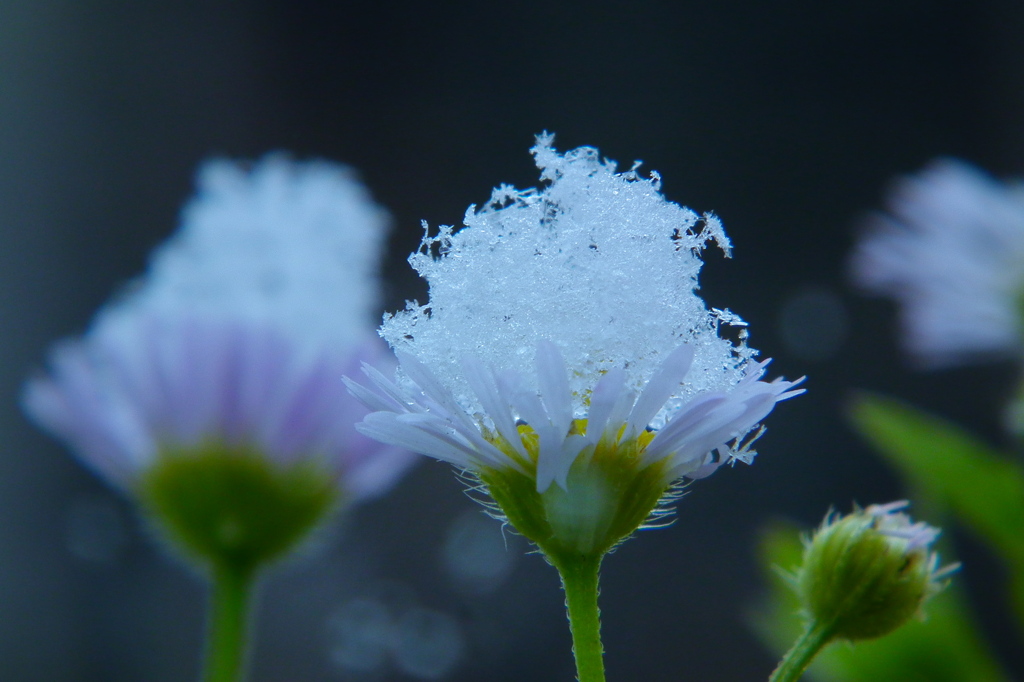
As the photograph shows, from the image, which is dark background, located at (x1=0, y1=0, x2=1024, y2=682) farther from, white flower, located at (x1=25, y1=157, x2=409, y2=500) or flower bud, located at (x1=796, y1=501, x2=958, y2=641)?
flower bud, located at (x1=796, y1=501, x2=958, y2=641)

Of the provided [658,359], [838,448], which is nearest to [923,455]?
[658,359]

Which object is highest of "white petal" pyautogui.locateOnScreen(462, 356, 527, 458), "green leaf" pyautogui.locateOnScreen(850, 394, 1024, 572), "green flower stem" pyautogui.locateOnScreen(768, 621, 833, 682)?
"green leaf" pyautogui.locateOnScreen(850, 394, 1024, 572)

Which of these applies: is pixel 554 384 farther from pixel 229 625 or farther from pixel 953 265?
pixel 953 265

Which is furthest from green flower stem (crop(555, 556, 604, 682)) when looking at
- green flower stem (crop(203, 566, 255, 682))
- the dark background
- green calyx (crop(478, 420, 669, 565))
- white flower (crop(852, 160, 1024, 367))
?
the dark background

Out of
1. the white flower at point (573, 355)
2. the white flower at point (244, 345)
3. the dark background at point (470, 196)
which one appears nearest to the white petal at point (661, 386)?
the white flower at point (573, 355)

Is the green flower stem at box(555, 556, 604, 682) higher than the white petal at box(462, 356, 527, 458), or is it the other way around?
the white petal at box(462, 356, 527, 458)

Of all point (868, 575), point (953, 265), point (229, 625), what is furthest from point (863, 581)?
point (953, 265)
